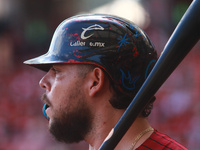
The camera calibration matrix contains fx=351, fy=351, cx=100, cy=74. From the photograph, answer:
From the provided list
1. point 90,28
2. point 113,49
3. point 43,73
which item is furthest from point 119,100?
point 43,73

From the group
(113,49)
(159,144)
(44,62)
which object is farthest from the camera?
(44,62)

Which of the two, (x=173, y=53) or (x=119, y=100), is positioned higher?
(x=173, y=53)

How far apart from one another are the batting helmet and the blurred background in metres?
4.26

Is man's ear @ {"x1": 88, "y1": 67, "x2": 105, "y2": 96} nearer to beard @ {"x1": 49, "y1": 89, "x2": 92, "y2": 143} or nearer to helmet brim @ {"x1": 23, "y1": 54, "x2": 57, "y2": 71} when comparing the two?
beard @ {"x1": 49, "y1": 89, "x2": 92, "y2": 143}

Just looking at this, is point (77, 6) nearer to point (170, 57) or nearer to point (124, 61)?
point (124, 61)

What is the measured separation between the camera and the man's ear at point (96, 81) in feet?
6.32

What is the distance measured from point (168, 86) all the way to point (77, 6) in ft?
21.7

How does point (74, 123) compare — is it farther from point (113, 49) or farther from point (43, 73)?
point (43, 73)

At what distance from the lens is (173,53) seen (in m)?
1.01

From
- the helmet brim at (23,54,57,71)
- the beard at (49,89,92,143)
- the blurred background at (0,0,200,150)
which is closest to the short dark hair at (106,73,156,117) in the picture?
the beard at (49,89,92,143)

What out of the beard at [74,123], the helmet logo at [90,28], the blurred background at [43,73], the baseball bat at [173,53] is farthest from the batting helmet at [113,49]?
the blurred background at [43,73]

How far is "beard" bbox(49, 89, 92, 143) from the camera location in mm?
1944

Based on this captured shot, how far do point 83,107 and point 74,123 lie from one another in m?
0.11

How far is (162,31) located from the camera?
7.95 meters
